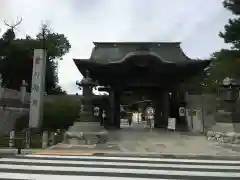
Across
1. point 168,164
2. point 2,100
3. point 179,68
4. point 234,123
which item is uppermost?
point 179,68

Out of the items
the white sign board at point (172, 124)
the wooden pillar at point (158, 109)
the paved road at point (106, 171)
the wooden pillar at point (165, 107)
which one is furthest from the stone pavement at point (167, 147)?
the wooden pillar at point (158, 109)

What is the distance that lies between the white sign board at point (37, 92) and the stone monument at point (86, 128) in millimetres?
4789

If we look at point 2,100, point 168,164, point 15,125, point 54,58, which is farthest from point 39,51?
point 54,58

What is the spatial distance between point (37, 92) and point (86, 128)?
627 cm

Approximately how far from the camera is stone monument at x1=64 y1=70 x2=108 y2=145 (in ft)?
48.6

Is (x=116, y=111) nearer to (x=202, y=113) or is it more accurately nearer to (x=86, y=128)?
(x=202, y=113)

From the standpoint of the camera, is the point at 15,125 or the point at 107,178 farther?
the point at 15,125

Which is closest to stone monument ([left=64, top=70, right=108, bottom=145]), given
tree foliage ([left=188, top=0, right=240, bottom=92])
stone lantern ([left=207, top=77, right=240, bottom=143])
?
stone lantern ([left=207, top=77, right=240, bottom=143])

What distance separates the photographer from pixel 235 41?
24.5 meters

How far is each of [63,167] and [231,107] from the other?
37.6 feet

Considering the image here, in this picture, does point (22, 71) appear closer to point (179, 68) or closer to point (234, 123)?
point (179, 68)

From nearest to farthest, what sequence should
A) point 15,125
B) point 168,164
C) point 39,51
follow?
point 168,164, point 39,51, point 15,125

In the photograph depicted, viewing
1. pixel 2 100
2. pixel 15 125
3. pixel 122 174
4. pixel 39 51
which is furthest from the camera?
pixel 15 125

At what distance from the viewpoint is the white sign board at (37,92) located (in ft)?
64.0
